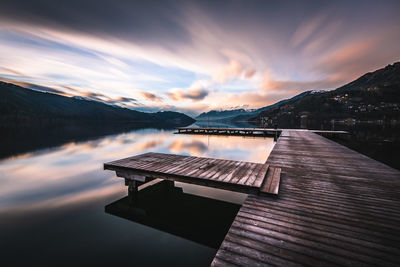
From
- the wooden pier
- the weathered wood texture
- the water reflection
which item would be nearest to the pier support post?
the water reflection

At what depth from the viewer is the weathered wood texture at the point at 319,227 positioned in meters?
2.62

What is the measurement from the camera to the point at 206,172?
262 inches

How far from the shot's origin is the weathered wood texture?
2625mm

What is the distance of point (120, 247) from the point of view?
5.28 m

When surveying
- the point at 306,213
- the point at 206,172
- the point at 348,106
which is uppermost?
the point at 348,106

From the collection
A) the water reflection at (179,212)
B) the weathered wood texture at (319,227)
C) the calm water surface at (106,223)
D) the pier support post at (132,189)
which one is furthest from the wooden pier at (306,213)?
the calm water surface at (106,223)

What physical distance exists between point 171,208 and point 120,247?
2.55m

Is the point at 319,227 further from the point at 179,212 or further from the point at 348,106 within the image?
the point at 348,106

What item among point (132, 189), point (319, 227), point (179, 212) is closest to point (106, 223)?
point (132, 189)

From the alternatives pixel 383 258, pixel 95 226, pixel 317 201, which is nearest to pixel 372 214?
pixel 317 201

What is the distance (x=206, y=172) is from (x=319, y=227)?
3991 millimetres

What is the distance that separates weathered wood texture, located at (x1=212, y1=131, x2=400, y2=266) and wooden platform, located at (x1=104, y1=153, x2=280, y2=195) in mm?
498

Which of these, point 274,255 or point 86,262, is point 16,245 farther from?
point 274,255

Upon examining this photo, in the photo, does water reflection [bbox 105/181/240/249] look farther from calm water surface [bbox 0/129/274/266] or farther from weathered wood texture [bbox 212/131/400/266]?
weathered wood texture [bbox 212/131/400/266]
